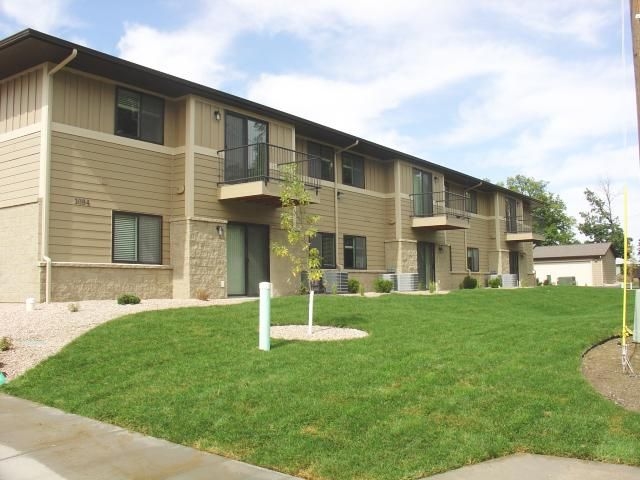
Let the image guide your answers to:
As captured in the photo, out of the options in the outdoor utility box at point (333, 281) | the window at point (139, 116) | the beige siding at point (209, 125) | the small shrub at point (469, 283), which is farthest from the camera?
the small shrub at point (469, 283)

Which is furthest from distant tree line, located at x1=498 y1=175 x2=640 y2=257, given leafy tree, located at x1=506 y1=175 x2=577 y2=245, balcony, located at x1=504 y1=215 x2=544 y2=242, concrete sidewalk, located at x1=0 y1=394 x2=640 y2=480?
concrete sidewalk, located at x1=0 y1=394 x2=640 y2=480

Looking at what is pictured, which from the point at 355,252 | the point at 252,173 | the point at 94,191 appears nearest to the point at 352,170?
the point at 355,252

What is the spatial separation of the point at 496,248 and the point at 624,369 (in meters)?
26.6

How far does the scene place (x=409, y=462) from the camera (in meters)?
5.02

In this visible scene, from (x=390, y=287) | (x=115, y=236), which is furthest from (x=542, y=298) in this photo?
(x=115, y=236)

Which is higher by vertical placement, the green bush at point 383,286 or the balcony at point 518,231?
the balcony at point 518,231

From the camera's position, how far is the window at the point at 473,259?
31703 millimetres

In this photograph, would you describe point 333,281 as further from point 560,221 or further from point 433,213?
point 560,221

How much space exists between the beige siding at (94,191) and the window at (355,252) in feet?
27.2

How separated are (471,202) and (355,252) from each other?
11.4 m

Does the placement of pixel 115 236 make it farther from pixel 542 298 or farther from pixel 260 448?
pixel 542 298

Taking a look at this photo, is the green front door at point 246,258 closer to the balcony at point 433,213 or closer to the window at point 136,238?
the window at point 136,238

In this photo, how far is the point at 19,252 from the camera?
572 inches

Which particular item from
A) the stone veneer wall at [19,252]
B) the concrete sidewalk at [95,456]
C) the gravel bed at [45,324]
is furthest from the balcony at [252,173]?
the concrete sidewalk at [95,456]
